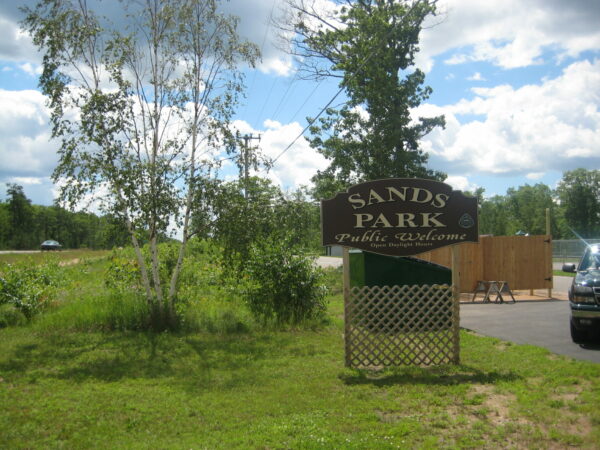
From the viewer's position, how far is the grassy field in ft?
15.8

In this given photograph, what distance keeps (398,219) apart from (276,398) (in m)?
3.22

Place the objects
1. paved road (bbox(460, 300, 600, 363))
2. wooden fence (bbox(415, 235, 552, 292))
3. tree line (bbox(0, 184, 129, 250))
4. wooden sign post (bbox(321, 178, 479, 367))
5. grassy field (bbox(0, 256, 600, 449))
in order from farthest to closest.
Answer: tree line (bbox(0, 184, 129, 250)), wooden fence (bbox(415, 235, 552, 292)), paved road (bbox(460, 300, 600, 363)), wooden sign post (bbox(321, 178, 479, 367)), grassy field (bbox(0, 256, 600, 449))

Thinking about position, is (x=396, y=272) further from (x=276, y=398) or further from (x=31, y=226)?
(x=31, y=226)

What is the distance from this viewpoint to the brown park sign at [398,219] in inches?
307

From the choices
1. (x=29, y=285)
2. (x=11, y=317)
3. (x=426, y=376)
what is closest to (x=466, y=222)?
(x=426, y=376)

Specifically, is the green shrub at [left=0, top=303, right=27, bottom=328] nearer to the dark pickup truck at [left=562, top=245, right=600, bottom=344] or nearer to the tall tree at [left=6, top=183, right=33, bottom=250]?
the dark pickup truck at [left=562, top=245, right=600, bottom=344]

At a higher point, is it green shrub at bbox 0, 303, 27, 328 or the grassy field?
green shrub at bbox 0, 303, 27, 328

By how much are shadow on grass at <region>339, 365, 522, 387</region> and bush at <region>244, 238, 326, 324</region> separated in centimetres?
373

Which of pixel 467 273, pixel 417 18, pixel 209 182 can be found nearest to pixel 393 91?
pixel 417 18

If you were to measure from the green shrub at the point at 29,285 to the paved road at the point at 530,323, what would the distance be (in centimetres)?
896

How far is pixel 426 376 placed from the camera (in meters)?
6.97

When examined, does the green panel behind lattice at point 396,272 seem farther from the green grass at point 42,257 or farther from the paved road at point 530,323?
the green grass at point 42,257

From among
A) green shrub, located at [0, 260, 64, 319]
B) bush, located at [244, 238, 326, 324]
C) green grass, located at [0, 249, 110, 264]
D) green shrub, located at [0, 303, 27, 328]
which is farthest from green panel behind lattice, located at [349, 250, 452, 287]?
green shrub, located at [0, 303, 27, 328]

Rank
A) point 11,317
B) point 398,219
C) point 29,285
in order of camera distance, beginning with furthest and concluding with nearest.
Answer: point 29,285
point 11,317
point 398,219
